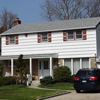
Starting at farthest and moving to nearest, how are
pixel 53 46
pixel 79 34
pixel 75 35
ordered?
pixel 53 46
pixel 75 35
pixel 79 34

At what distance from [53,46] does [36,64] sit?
3124 mm

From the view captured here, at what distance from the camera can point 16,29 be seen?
31.3 metres

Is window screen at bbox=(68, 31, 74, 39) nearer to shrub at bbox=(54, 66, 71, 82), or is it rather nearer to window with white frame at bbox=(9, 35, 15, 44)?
shrub at bbox=(54, 66, 71, 82)

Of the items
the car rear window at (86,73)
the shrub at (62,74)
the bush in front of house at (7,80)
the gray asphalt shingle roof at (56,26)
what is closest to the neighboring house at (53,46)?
the gray asphalt shingle roof at (56,26)

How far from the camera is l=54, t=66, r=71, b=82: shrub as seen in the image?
25.4m

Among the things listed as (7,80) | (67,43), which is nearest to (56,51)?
(67,43)

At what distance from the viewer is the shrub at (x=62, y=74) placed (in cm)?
2542

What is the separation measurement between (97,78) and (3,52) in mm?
15545

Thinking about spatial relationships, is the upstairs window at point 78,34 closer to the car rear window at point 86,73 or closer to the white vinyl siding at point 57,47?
the white vinyl siding at point 57,47

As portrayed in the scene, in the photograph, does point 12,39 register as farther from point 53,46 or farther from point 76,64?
point 76,64

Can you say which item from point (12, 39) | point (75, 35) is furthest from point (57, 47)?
point (12, 39)

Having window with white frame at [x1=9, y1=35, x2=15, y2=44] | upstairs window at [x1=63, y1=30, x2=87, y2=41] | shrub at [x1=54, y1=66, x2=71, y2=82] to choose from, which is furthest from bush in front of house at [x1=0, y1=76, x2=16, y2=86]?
upstairs window at [x1=63, y1=30, x2=87, y2=41]

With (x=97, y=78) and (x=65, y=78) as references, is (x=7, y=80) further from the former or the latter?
(x=97, y=78)

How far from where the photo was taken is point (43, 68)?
2958cm
